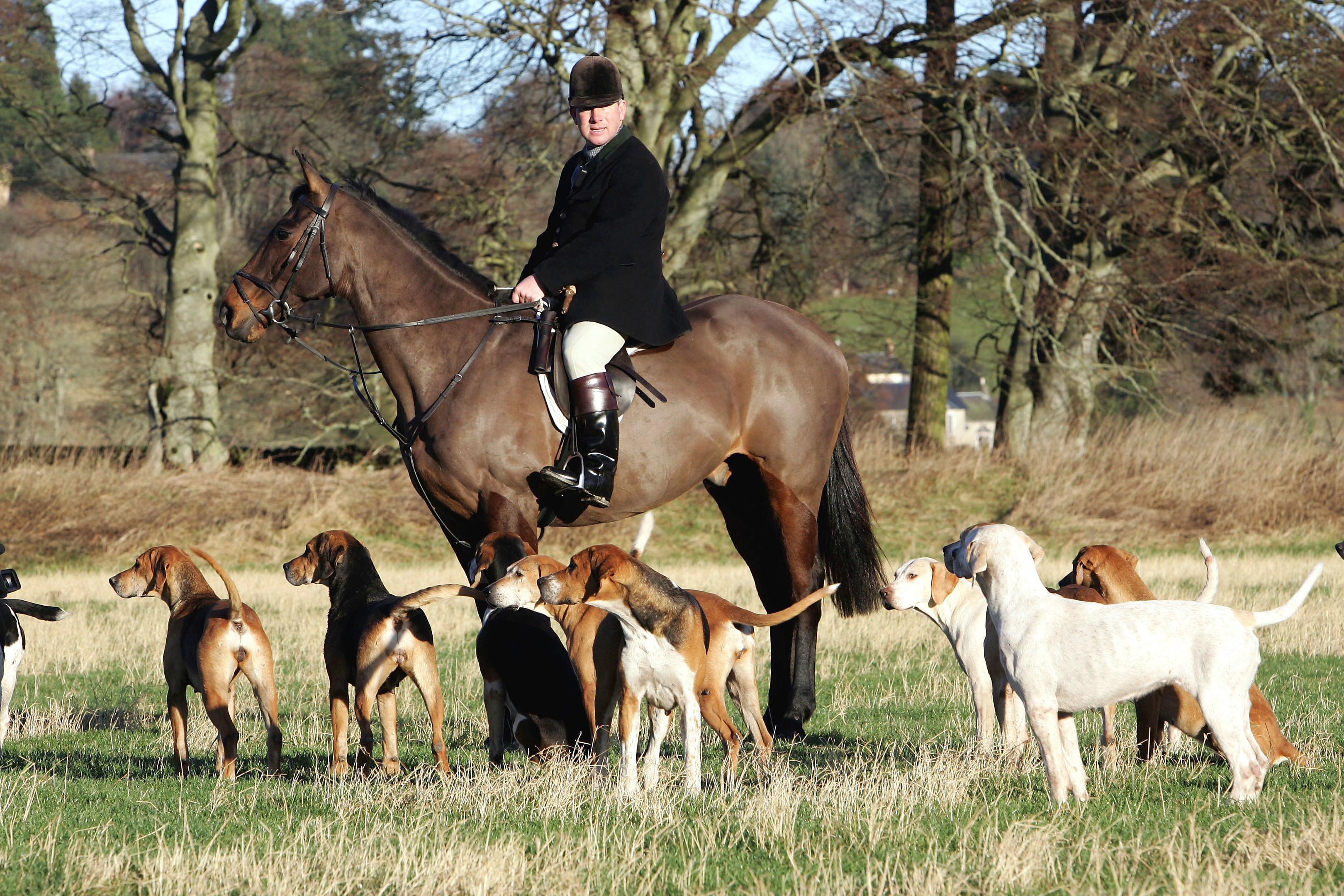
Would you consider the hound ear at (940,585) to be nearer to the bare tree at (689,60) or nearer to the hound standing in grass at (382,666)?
the hound standing in grass at (382,666)

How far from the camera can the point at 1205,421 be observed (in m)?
20.5

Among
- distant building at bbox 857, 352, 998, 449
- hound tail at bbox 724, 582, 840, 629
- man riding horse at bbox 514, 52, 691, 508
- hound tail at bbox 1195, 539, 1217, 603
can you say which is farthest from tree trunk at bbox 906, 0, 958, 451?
hound tail at bbox 724, 582, 840, 629

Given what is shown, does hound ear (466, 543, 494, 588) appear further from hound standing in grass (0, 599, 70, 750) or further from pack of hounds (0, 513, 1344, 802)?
hound standing in grass (0, 599, 70, 750)

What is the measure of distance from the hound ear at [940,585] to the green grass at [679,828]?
0.66 m

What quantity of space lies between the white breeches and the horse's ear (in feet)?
4.73

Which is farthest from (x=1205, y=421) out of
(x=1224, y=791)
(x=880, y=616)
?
(x=1224, y=791)

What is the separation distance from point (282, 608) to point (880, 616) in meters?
5.57

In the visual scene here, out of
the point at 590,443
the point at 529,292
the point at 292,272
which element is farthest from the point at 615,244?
the point at 292,272

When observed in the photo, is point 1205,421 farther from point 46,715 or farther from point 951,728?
point 46,715

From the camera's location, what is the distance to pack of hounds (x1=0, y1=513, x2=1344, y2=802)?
4.54 meters

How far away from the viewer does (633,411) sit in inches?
260

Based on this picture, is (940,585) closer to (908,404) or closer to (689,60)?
(689,60)

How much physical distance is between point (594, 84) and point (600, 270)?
93 cm

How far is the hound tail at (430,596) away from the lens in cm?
532
